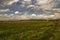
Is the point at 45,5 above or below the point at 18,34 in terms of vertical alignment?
above

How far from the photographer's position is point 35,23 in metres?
5.09

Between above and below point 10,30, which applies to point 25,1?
above

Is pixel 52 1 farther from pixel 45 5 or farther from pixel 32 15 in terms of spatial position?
pixel 32 15

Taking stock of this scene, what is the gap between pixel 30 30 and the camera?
5.03 meters

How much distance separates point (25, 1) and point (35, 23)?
0.81 meters

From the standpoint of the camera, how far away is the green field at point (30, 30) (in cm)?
494

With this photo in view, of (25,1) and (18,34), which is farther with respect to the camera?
(25,1)

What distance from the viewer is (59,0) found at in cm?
527

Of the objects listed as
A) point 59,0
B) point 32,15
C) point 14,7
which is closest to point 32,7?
point 32,15

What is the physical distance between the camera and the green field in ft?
16.2

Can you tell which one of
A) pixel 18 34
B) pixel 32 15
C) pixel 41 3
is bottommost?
pixel 18 34

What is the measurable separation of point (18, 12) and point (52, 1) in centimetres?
116

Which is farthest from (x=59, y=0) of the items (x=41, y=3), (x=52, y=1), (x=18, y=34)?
(x=18, y=34)

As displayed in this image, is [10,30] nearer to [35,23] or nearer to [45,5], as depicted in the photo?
[35,23]
